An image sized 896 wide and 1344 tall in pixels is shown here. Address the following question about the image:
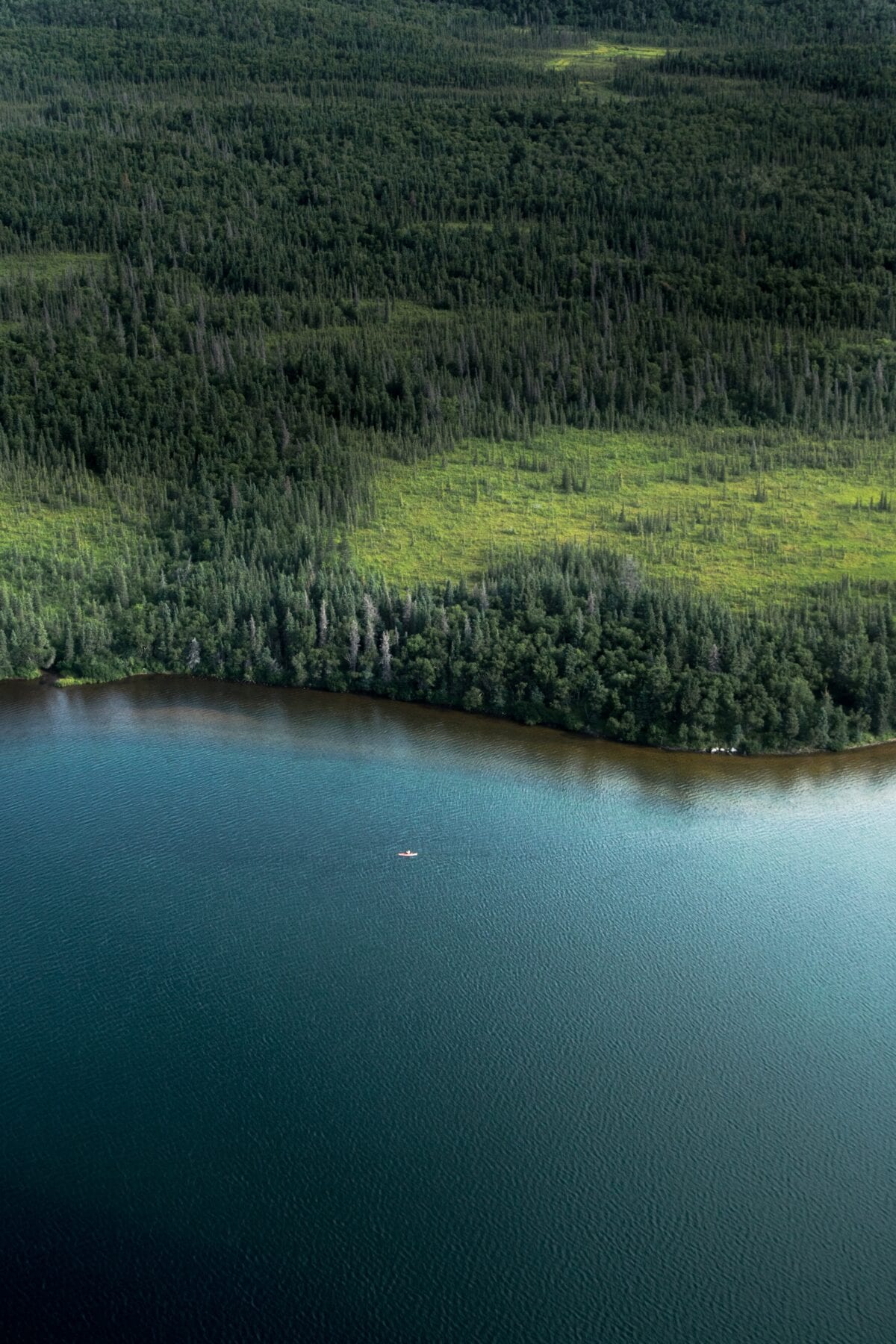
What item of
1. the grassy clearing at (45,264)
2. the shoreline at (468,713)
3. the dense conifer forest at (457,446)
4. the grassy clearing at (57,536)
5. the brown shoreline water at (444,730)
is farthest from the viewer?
the grassy clearing at (45,264)

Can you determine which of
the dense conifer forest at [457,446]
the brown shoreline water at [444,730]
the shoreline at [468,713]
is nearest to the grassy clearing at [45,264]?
the dense conifer forest at [457,446]

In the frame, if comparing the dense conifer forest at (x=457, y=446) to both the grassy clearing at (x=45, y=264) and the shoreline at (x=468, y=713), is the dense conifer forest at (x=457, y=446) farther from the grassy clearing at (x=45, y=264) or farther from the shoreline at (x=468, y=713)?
the grassy clearing at (x=45, y=264)

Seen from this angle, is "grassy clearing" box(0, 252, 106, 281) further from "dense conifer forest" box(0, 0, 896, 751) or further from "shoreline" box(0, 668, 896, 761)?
"shoreline" box(0, 668, 896, 761)

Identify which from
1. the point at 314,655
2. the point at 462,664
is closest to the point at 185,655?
the point at 314,655

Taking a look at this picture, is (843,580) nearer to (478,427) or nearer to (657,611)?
(657,611)

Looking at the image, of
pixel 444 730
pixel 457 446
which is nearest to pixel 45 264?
pixel 457 446
